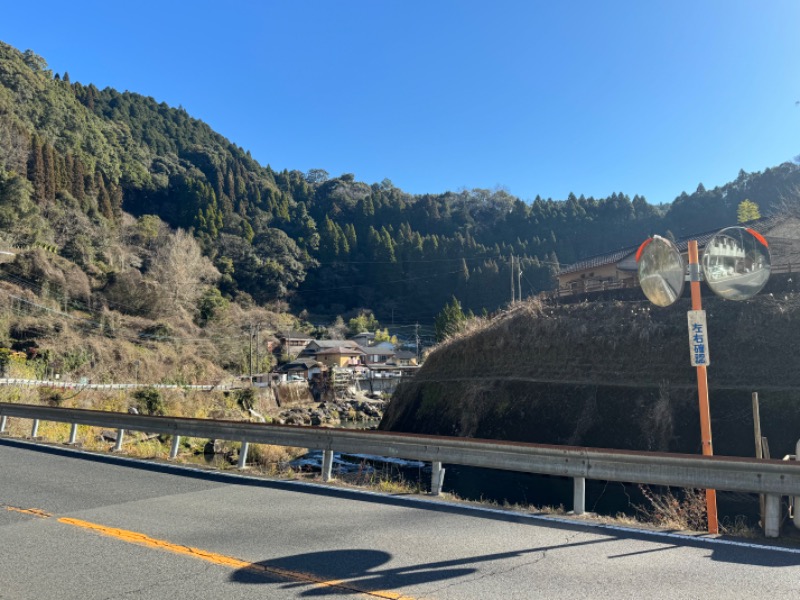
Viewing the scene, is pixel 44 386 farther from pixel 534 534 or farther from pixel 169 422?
pixel 534 534

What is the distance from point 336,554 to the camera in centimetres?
500

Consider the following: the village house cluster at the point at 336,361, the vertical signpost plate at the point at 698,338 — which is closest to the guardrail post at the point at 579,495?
the vertical signpost plate at the point at 698,338

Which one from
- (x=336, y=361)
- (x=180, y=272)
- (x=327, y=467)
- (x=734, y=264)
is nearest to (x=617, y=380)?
(x=327, y=467)

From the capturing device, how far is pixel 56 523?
6125mm

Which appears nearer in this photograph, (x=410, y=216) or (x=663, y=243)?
(x=663, y=243)

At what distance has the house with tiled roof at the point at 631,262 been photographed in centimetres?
3147

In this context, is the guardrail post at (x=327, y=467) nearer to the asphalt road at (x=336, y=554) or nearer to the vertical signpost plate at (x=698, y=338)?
the asphalt road at (x=336, y=554)

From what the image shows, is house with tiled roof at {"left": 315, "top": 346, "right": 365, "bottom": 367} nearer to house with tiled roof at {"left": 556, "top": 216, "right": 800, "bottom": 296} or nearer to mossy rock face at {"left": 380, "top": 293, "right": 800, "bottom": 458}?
house with tiled roof at {"left": 556, "top": 216, "right": 800, "bottom": 296}

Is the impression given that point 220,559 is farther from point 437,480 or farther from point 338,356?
point 338,356

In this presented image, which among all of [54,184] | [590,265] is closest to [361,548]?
[590,265]

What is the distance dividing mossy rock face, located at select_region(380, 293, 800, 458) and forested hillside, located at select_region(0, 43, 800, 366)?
42246 mm

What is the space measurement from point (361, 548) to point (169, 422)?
777 centimetres

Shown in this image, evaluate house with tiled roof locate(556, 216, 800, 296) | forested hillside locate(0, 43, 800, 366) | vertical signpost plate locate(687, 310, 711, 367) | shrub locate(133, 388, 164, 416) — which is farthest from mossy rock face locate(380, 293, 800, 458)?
forested hillside locate(0, 43, 800, 366)

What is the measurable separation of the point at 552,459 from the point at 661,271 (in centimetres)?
279
